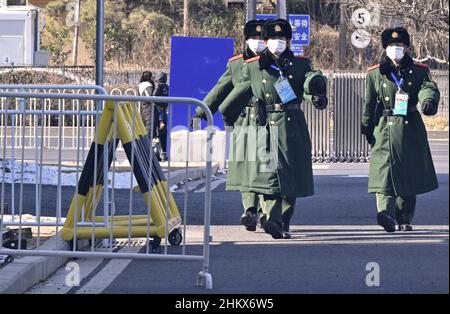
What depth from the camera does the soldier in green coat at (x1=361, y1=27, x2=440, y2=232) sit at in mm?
11305

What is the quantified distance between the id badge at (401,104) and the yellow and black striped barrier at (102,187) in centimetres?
279

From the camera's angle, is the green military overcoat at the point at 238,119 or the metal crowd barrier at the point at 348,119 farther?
the metal crowd barrier at the point at 348,119

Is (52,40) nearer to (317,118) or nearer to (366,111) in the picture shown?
(317,118)

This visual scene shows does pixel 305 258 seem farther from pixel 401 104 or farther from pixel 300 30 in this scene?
pixel 300 30

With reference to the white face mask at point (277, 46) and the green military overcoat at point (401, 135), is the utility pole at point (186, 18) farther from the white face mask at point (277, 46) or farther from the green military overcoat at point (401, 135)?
the white face mask at point (277, 46)

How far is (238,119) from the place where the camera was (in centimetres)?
1147

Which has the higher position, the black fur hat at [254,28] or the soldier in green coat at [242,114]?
the black fur hat at [254,28]

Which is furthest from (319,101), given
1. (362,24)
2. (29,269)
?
(362,24)

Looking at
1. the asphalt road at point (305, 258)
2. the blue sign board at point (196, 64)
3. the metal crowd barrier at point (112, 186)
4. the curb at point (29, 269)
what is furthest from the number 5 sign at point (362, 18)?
the curb at point (29, 269)

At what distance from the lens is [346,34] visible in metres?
39.3

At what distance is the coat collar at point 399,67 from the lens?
11.3 metres

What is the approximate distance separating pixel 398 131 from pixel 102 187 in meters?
3.20

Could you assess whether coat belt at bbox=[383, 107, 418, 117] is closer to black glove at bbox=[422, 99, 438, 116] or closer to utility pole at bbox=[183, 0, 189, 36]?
black glove at bbox=[422, 99, 438, 116]
